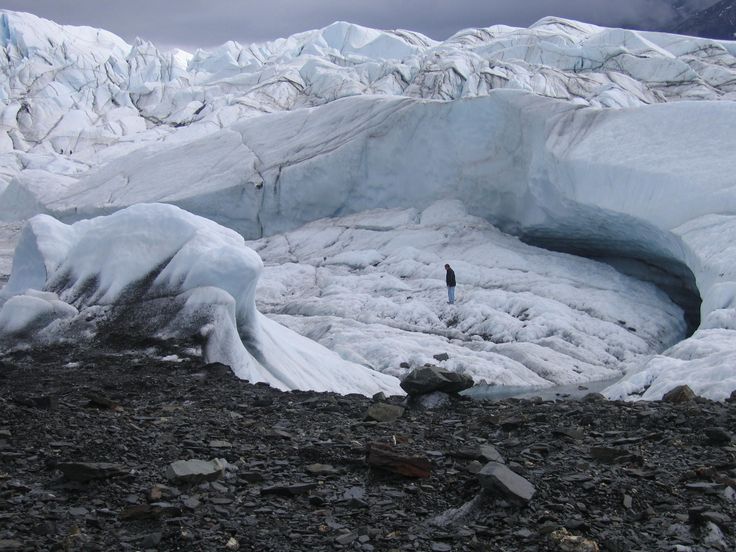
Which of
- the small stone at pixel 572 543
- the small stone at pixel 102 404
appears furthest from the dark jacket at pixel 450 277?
the small stone at pixel 572 543

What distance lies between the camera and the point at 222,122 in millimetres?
50125

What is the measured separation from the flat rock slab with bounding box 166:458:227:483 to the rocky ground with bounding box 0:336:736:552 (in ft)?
0.04

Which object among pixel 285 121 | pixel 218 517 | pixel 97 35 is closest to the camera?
pixel 218 517

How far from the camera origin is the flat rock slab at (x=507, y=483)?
4.29m

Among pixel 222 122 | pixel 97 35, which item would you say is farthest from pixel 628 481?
pixel 97 35

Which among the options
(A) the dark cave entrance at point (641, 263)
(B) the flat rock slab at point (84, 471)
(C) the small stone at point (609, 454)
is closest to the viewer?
(B) the flat rock slab at point (84, 471)

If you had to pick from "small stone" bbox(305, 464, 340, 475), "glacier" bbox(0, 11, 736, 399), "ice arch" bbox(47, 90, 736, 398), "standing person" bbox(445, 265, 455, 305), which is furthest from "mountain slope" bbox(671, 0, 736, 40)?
"small stone" bbox(305, 464, 340, 475)

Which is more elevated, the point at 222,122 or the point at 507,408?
the point at 507,408

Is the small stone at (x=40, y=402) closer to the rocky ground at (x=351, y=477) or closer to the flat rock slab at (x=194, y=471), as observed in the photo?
the rocky ground at (x=351, y=477)

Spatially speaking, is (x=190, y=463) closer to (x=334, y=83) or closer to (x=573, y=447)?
(x=573, y=447)

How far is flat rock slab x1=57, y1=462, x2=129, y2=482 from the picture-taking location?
439 centimetres

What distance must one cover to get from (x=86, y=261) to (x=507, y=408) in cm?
665

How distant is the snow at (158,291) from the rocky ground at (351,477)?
2.27 m

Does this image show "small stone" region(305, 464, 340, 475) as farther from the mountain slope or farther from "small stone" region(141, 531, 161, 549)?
the mountain slope
